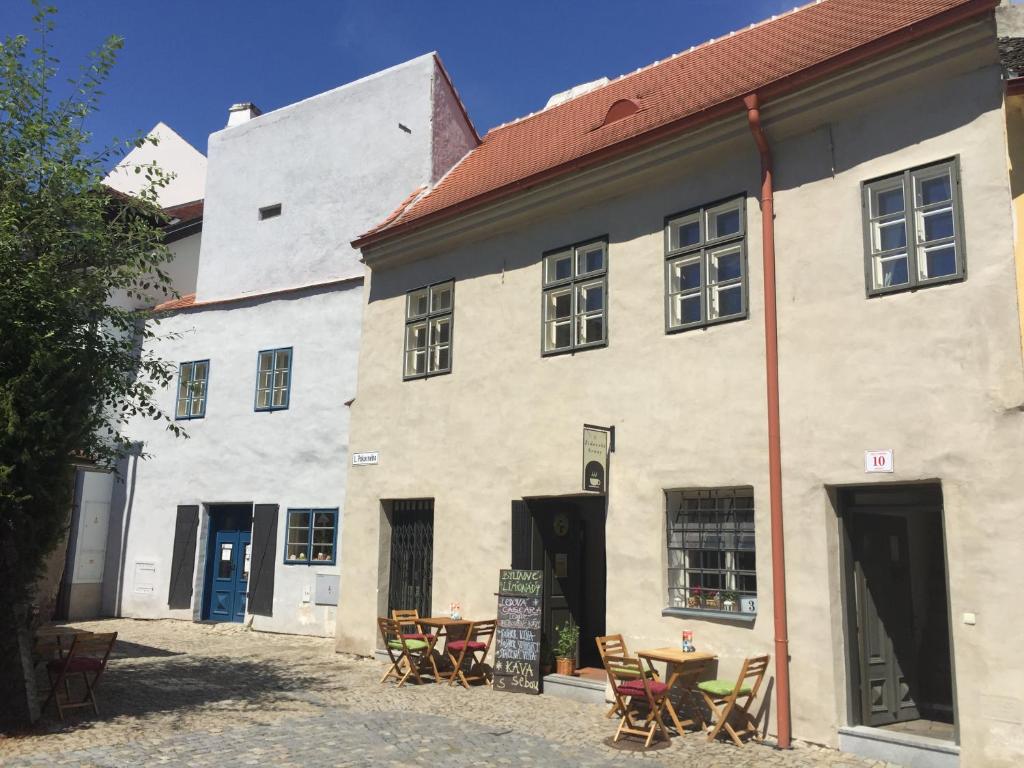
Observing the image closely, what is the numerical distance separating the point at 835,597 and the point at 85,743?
6669 millimetres

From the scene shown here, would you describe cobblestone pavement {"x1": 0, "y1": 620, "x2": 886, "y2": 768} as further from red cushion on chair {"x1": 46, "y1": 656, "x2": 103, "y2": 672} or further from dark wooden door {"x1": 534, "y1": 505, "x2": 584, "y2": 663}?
dark wooden door {"x1": 534, "y1": 505, "x2": 584, "y2": 663}

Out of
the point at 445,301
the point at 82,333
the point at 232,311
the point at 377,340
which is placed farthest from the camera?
the point at 232,311

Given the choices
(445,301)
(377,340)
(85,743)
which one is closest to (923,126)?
(445,301)

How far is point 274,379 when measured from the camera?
16891 mm

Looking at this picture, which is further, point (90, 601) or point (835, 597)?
point (90, 601)

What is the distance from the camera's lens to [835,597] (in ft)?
26.5

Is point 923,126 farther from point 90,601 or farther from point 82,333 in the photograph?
point 90,601

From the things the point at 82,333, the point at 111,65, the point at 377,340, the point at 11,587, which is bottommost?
the point at 11,587

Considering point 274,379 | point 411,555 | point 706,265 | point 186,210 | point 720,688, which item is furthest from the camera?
point 186,210

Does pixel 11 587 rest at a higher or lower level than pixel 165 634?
higher

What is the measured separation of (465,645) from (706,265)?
5.22 metres

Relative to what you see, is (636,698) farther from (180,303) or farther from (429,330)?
(180,303)

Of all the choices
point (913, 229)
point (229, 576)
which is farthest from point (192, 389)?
point (913, 229)

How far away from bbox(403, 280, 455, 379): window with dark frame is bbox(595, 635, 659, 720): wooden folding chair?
14.6 ft
